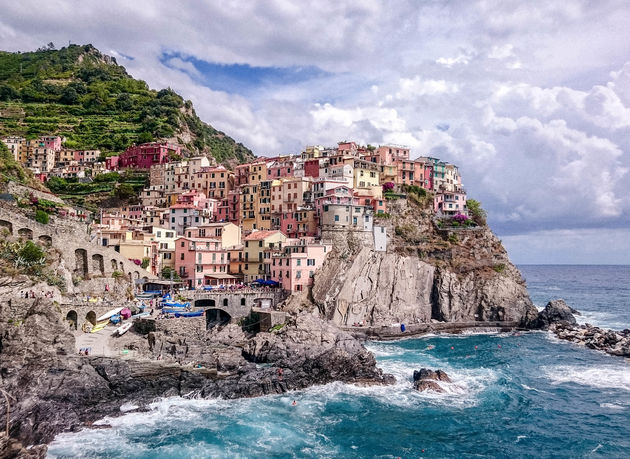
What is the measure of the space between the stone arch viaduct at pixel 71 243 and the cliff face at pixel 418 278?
80.3 feet

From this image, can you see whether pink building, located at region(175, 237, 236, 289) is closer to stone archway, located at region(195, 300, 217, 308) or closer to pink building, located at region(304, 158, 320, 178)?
stone archway, located at region(195, 300, 217, 308)

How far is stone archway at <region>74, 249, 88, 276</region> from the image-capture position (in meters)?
54.2

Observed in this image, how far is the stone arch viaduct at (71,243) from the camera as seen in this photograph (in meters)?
50.8

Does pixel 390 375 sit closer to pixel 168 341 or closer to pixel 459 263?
pixel 168 341

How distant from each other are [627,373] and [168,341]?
44619 millimetres

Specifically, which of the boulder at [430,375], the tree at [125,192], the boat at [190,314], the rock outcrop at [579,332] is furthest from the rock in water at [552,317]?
the tree at [125,192]

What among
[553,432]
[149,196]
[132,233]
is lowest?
[553,432]

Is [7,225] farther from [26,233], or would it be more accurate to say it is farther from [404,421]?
[404,421]

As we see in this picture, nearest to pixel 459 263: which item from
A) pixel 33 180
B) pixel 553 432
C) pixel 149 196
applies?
pixel 553 432

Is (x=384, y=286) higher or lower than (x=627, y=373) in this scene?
higher

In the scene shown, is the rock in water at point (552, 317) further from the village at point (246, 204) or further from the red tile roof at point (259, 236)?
the red tile roof at point (259, 236)

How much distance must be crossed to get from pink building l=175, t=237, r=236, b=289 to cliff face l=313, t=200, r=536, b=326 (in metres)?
13.2

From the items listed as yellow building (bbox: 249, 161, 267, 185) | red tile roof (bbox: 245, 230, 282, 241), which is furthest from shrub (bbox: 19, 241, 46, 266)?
yellow building (bbox: 249, 161, 267, 185)

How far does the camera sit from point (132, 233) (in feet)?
217
